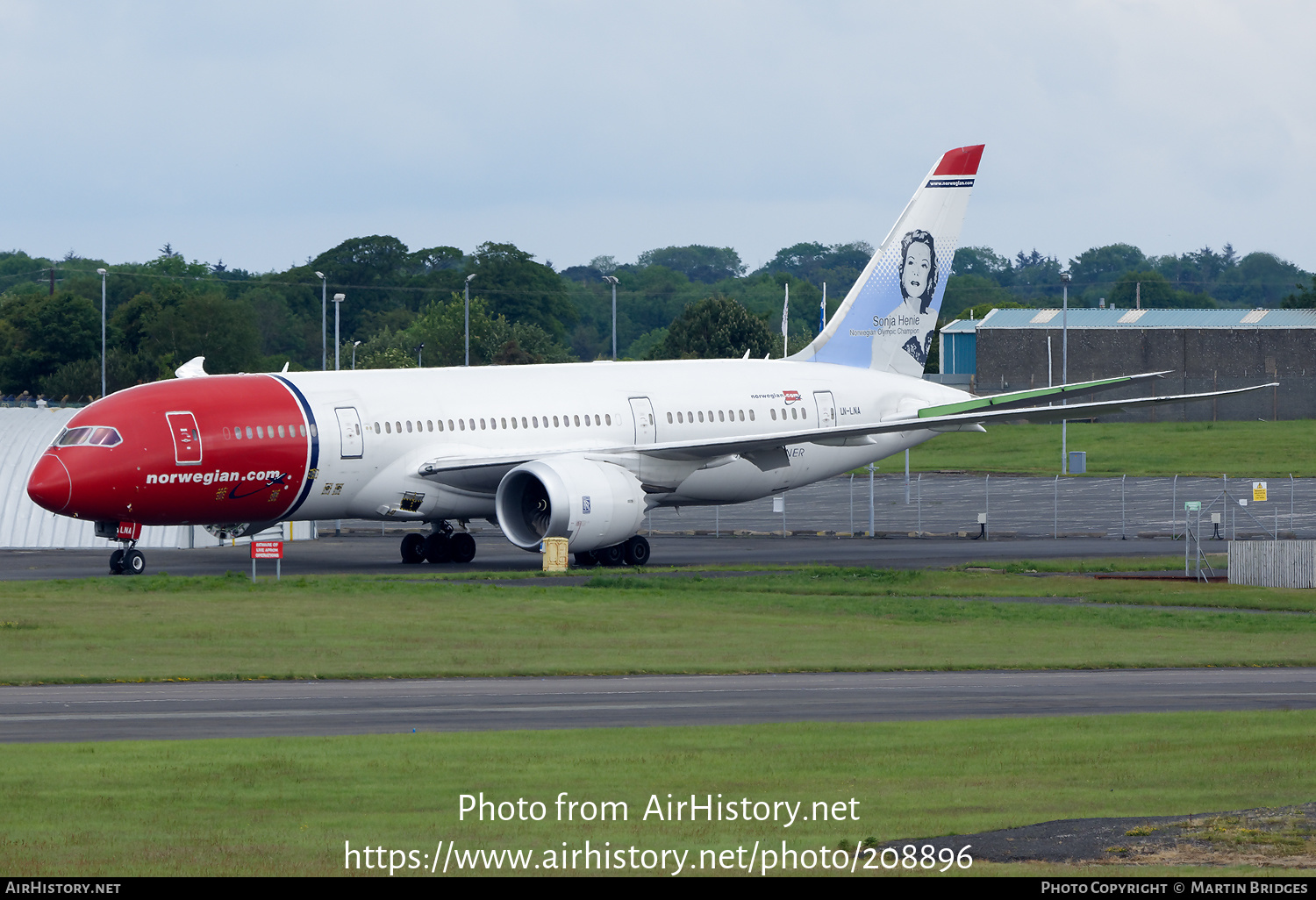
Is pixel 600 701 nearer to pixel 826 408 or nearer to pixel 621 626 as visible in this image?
pixel 621 626

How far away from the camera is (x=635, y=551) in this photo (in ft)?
153

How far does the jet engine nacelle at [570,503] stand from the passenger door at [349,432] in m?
3.57

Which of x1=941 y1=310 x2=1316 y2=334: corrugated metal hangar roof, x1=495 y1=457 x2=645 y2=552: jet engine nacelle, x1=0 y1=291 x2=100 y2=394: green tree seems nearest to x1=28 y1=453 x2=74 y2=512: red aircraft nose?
x1=495 y1=457 x2=645 y2=552: jet engine nacelle

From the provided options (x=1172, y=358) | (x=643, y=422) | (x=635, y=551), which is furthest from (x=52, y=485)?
(x=1172, y=358)

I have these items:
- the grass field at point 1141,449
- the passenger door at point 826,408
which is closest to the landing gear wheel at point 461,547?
the passenger door at point 826,408

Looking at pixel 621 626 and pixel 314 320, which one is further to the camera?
pixel 314 320

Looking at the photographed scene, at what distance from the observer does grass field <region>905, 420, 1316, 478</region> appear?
93125 mm

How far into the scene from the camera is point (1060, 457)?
3957 inches

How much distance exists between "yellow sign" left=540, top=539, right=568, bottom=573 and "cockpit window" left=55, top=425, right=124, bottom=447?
397 inches

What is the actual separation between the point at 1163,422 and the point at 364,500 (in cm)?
8156

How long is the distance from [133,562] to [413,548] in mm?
7214

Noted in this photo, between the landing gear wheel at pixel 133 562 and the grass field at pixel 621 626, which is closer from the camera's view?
the grass field at pixel 621 626

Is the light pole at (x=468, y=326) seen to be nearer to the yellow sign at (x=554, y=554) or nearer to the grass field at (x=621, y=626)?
the yellow sign at (x=554, y=554)

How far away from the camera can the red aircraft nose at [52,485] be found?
133ft
